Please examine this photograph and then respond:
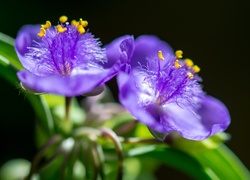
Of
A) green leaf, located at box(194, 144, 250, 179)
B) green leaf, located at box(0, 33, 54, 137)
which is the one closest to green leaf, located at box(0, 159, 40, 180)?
green leaf, located at box(0, 33, 54, 137)

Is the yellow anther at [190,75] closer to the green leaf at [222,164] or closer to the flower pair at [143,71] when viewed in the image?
the flower pair at [143,71]

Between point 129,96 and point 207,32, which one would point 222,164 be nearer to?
point 129,96

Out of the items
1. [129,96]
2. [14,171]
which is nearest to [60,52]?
[129,96]

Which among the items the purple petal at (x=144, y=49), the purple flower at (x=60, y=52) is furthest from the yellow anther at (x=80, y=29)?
the purple petal at (x=144, y=49)

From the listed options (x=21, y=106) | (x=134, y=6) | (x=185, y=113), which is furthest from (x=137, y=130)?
(x=134, y=6)

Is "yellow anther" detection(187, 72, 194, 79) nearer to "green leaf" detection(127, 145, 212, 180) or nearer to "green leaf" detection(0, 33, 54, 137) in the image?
"green leaf" detection(127, 145, 212, 180)
